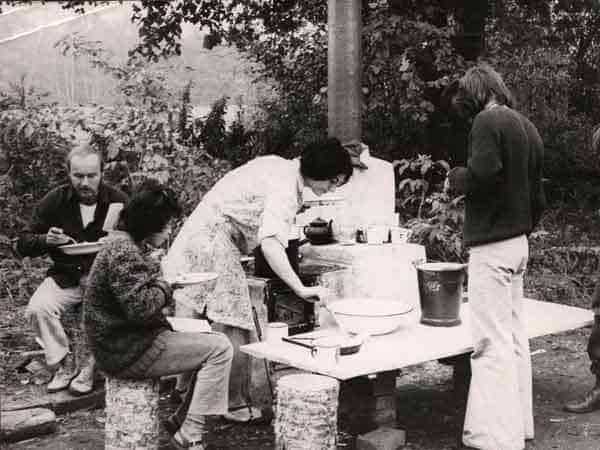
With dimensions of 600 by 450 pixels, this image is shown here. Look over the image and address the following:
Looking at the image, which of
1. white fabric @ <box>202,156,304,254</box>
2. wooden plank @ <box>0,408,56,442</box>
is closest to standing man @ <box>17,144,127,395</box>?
wooden plank @ <box>0,408,56,442</box>

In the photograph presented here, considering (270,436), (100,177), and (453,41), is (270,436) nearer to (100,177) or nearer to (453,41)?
(100,177)

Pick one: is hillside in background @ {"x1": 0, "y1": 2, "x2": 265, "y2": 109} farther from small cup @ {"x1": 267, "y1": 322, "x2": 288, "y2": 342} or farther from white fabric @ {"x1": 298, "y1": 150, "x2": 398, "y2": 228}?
small cup @ {"x1": 267, "y1": 322, "x2": 288, "y2": 342}

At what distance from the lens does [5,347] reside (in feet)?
18.9

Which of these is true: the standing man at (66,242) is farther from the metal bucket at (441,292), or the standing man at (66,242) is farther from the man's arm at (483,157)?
the man's arm at (483,157)

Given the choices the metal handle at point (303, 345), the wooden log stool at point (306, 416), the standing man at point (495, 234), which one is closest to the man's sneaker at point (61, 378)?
the metal handle at point (303, 345)

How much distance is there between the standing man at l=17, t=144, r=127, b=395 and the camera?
4.57 meters

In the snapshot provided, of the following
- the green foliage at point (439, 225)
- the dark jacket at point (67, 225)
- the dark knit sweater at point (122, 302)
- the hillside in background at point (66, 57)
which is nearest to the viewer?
the dark knit sweater at point (122, 302)

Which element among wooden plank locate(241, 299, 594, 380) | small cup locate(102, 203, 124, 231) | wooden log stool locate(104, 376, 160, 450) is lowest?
wooden log stool locate(104, 376, 160, 450)

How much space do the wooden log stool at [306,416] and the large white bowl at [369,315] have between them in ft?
1.81

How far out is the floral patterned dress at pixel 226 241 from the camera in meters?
4.36

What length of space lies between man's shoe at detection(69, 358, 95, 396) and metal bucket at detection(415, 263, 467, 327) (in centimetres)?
Result: 206

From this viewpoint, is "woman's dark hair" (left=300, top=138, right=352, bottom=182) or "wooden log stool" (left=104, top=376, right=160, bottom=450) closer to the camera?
"wooden log stool" (left=104, top=376, right=160, bottom=450)

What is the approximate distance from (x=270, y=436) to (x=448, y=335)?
44.8 inches

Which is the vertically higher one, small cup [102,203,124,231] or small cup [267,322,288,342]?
small cup [102,203,124,231]
